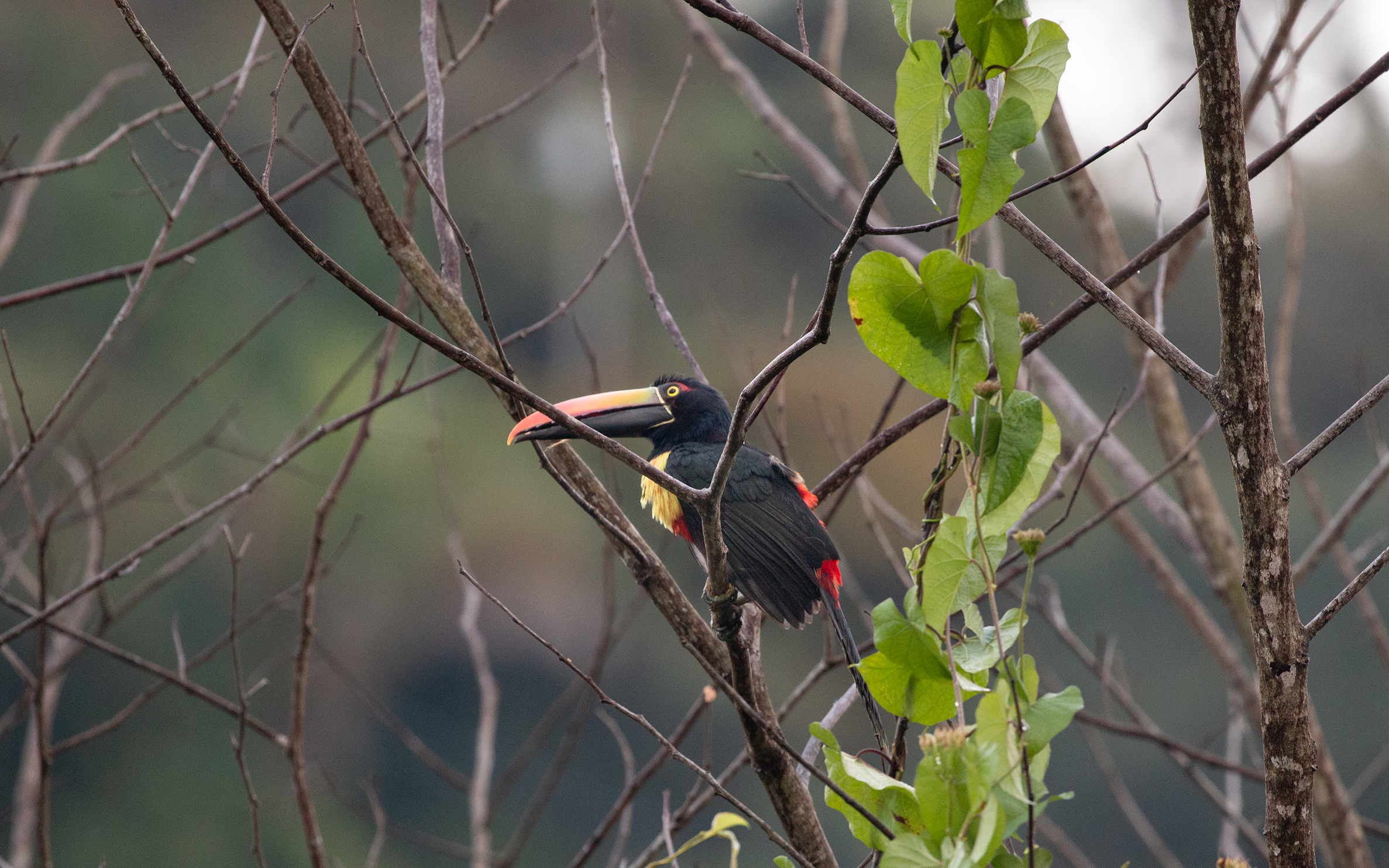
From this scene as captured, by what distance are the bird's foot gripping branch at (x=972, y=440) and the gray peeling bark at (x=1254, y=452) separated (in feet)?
0.46

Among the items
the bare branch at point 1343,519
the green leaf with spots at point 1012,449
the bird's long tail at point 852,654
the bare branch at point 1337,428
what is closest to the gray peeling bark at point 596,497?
the bird's long tail at point 852,654

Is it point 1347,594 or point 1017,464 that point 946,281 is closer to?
point 1017,464

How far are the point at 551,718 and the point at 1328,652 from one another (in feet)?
23.3

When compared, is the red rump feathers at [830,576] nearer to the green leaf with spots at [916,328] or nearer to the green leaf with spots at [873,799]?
the green leaf with spots at [873,799]

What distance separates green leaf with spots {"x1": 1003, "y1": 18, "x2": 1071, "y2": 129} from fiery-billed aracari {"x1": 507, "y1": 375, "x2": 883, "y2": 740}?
118 cm

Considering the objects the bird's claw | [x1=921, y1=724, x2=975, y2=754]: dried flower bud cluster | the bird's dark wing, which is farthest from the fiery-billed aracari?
[x1=921, y1=724, x2=975, y2=754]: dried flower bud cluster

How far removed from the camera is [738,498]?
8.18 feet

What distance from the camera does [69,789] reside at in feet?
19.3

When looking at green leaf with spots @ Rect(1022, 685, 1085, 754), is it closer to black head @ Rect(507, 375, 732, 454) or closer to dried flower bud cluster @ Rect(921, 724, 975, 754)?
dried flower bud cluster @ Rect(921, 724, 975, 754)

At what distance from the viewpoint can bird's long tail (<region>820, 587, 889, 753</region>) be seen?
1171mm

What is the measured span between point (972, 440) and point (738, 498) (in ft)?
5.60

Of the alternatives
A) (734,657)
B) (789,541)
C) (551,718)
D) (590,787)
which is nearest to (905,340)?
(734,657)

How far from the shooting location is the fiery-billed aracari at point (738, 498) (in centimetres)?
227

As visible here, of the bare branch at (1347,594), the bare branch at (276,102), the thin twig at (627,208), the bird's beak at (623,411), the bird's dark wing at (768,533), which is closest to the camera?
the bare branch at (1347,594)
